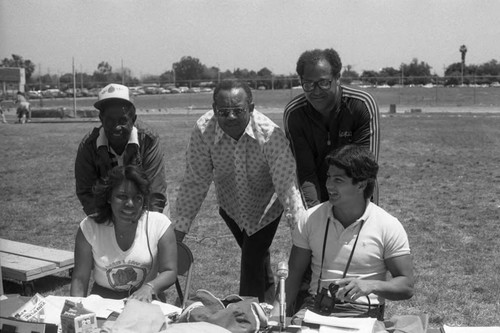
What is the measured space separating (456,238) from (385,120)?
18735mm

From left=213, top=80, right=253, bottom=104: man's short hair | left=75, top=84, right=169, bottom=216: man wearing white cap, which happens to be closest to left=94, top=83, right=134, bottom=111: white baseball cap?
left=75, top=84, right=169, bottom=216: man wearing white cap

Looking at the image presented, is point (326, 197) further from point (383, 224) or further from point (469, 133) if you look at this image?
point (469, 133)

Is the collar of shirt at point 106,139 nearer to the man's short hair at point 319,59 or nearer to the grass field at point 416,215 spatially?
the man's short hair at point 319,59

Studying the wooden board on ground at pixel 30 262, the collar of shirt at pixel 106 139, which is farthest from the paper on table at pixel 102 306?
the wooden board on ground at pixel 30 262

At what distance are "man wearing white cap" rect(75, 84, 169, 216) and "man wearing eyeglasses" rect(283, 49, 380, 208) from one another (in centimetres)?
90

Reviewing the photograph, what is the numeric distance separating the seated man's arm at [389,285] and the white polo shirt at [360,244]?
0.04 m

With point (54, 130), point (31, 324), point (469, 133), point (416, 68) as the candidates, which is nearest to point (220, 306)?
point (31, 324)

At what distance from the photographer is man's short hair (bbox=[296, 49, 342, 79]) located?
3.56 meters

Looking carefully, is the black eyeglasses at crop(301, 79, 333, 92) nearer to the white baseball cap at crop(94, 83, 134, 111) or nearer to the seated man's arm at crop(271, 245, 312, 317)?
the seated man's arm at crop(271, 245, 312, 317)

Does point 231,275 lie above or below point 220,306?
below

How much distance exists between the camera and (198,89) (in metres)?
53.8

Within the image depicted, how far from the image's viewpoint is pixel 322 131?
3.86 meters

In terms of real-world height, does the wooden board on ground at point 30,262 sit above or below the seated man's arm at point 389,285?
below

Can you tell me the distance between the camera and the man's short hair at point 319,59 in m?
3.56
